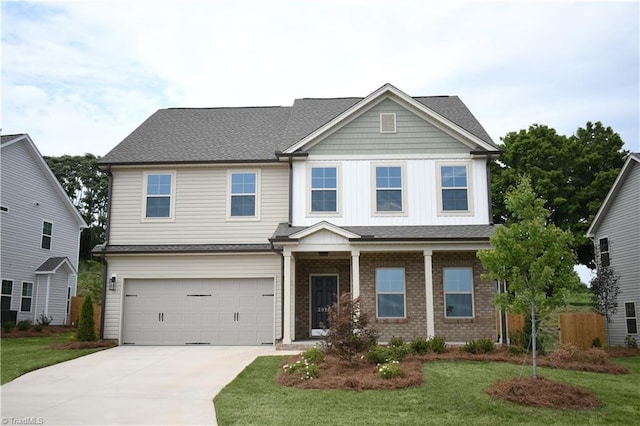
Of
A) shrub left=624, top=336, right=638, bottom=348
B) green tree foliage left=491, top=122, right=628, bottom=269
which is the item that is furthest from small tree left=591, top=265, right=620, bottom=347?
green tree foliage left=491, top=122, right=628, bottom=269

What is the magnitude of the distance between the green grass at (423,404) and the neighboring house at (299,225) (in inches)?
239

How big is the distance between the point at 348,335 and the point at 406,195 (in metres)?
7.09

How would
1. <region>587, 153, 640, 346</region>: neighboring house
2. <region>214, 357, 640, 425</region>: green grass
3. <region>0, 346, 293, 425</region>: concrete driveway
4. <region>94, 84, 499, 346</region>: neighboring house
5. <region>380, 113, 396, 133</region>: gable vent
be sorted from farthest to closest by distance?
1. <region>587, 153, 640, 346</region>: neighboring house
2. <region>380, 113, 396, 133</region>: gable vent
3. <region>94, 84, 499, 346</region>: neighboring house
4. <region>0, 346, 293, 425</region>: concrete driveway
5. <region>214, 357, 640, 425</region>: green grass

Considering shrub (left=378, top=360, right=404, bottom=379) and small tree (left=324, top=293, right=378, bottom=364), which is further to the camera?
small tree (left=324, top=293, right=378, bottom=364)

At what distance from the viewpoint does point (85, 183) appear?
5625cm

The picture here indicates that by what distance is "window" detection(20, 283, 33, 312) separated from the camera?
25.7 m

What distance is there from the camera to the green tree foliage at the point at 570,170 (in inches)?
1266

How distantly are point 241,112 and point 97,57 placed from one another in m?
7.16

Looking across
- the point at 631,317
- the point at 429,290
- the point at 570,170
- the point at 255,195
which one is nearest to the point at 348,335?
the point at 429,290

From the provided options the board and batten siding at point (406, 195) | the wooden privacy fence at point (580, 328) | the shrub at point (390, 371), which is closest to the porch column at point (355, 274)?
the board and batten siding at point (406, 195)

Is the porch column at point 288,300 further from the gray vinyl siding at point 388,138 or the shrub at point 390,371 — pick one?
the shrub at point 390,371

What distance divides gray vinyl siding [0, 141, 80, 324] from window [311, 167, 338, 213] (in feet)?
46.4

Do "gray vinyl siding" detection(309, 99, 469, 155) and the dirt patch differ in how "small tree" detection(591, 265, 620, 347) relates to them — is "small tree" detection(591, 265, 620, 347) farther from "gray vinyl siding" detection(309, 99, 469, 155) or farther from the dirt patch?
the dirt patch

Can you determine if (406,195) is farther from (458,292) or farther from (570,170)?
(570,170)
